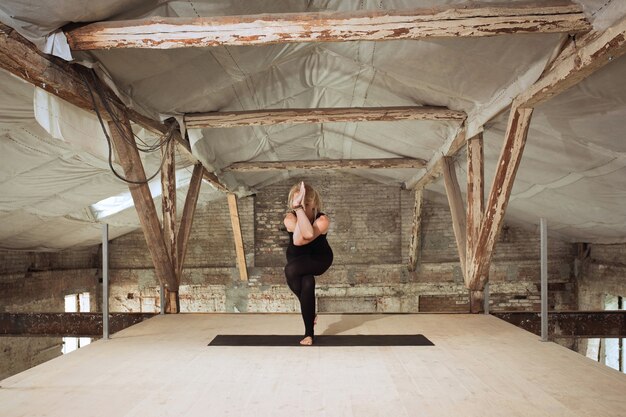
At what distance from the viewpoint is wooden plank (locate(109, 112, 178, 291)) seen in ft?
12.6

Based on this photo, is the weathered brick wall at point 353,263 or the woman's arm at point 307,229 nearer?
the woman's arm at point 307,229

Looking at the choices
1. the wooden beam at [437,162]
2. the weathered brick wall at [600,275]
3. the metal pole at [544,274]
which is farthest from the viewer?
the weathered brick wall at [600,275]

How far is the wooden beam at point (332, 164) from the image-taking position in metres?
7.36

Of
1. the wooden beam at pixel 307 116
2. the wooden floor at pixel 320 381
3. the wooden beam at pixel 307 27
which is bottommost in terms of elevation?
A: the wooden floor at pixel 320 381

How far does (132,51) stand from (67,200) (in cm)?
319

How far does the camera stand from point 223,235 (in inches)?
392

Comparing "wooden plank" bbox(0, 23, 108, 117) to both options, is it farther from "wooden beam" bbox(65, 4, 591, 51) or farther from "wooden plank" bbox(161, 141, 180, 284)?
"wooden plank" bbox(161, 141, 180, 284)

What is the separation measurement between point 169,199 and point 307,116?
68.9 inches

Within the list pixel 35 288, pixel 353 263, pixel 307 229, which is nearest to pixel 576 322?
pixel 307 229

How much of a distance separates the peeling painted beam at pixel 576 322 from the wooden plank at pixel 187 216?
10.8ft

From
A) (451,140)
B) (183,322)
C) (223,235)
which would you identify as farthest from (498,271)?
(183,322)

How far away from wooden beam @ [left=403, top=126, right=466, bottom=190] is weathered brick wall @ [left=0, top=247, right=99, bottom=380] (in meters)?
6.38

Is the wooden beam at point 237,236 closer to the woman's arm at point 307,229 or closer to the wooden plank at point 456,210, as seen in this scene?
the wooden plank at point 456,210

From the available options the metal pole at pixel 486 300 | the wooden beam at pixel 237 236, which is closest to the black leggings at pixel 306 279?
the metal pole at pixel 486 300
